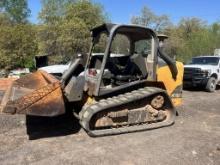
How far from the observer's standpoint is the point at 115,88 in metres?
7.77

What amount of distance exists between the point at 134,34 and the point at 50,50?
92.6 ft

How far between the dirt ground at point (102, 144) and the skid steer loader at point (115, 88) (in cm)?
37

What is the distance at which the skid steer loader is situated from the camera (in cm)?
703

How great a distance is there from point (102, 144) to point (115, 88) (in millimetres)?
1492

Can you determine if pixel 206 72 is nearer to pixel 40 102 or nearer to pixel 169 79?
pixel 169 79

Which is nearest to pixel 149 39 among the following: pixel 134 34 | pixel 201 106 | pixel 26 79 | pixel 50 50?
pixel 134 34

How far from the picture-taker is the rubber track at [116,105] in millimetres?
7143

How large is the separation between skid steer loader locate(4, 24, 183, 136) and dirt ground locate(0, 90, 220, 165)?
1.22ft

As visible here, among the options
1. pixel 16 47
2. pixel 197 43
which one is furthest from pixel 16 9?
Answer: pixel 197 43

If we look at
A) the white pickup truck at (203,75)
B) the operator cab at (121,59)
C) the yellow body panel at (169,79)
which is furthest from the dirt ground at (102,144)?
the white pickup truck at (203,75)

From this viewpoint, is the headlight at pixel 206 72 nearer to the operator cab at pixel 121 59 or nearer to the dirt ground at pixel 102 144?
the dirt ground at pixel 102 144

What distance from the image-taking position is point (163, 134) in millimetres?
7516

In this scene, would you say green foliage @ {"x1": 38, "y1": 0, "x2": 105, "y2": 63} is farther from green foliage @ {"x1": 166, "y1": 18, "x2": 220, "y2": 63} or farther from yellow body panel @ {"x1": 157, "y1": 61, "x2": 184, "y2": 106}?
yellow body panel @ {"x1": 157, "y1": 61, "x2": 184, "y2": 106}

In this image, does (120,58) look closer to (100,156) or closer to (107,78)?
(107,78)
